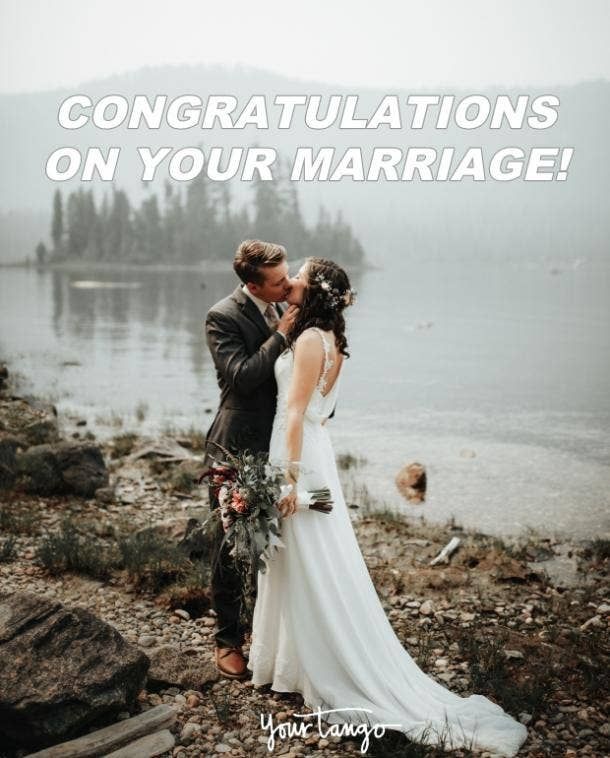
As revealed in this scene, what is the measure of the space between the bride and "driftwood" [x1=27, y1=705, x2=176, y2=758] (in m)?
0.62

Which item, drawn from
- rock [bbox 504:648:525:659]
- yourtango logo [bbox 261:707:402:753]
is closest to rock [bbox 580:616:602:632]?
rock [bbox 504:648:525:659]

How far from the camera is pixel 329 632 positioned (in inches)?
155

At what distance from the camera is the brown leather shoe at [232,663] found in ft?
14.2

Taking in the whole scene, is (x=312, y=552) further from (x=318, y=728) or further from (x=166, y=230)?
(x=166, y=230)

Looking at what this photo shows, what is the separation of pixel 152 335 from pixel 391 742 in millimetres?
32544

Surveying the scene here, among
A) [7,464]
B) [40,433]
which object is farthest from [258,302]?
[40,433]

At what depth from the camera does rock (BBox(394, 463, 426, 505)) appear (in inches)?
415

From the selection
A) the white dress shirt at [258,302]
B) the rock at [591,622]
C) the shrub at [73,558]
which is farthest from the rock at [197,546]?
the rock at [591,622]

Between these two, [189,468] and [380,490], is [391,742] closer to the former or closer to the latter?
[189,468]

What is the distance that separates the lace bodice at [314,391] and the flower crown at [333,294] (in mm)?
166

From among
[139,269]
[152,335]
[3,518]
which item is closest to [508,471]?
[3,518]

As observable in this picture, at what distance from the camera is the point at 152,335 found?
3516cm

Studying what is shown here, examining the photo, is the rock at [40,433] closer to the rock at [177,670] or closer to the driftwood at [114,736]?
the rock at [177,670]

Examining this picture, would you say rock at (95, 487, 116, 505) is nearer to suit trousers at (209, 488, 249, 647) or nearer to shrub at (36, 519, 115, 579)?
shrub at (36, 519, 115, 579)
